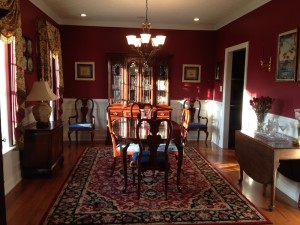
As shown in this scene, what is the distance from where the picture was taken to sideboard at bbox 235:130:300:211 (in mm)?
2826

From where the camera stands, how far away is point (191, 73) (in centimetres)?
635

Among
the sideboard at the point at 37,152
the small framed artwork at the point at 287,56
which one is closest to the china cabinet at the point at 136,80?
the sideboard at the point at 37,152

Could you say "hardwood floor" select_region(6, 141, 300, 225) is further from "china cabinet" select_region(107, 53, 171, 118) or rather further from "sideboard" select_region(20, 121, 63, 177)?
"china cabinet" select_region(107, 53, 171, 118)

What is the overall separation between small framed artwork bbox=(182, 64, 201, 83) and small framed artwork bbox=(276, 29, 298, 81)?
2780 millimetres

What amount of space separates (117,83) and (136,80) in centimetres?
42

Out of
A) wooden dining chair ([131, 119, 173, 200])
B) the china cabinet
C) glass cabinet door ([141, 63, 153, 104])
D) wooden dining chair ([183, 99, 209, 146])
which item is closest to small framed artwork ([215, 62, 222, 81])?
wooden dining chair ([183, 99, 209, 146])

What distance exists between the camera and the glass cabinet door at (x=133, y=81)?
5.96 metres

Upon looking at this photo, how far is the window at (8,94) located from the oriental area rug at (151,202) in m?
0.96

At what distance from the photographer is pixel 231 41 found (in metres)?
5.34

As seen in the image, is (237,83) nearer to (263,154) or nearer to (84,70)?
(263,154)

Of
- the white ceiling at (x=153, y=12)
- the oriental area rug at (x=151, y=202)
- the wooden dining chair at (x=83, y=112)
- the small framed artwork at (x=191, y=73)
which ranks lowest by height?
the oriental area rug at (x=151, y=202)

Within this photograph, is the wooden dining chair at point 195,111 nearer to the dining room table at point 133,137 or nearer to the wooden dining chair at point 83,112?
the wooden dining chair at point 83,112

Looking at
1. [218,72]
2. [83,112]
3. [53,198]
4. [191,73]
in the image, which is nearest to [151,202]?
[53,198]

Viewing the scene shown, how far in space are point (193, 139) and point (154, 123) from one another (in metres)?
3.72
